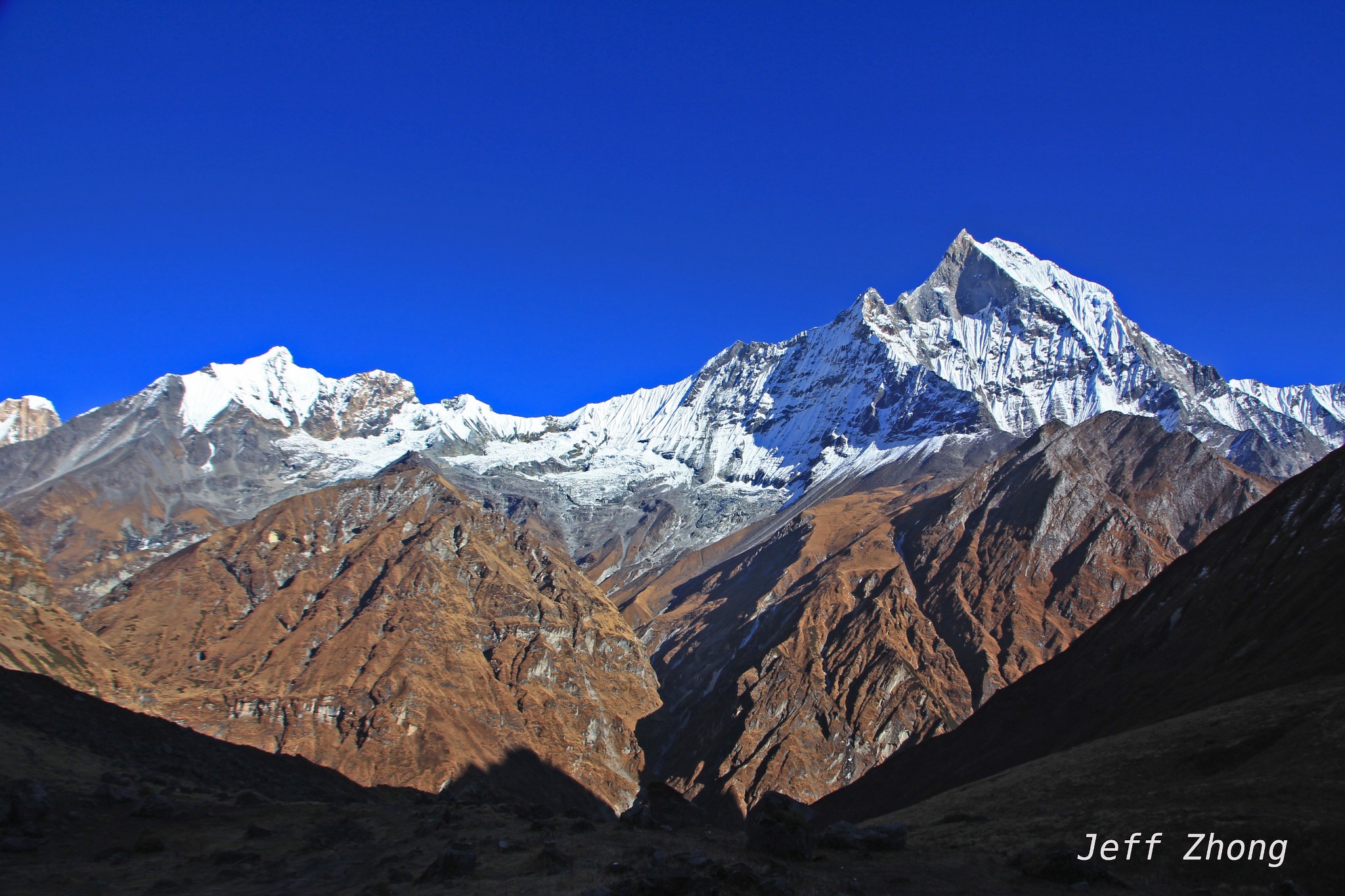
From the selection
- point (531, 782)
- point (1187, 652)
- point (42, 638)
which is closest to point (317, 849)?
point (42, 638)

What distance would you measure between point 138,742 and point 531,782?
11402cm

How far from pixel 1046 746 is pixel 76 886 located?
102423 millimetres

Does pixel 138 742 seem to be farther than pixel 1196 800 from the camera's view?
Yes

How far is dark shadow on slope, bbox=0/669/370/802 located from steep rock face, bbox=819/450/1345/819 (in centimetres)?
8326

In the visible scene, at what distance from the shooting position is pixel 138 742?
6969 centimetres

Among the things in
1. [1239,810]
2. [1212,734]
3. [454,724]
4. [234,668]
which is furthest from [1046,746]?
[234,668]

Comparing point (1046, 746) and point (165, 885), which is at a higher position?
point (1046, 746)

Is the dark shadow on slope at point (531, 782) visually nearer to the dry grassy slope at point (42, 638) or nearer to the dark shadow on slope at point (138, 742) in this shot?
the dry grassy slope at point (42, 638)

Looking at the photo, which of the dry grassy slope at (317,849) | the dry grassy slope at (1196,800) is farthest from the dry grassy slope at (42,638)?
the dry grassy slope at (1196,800)

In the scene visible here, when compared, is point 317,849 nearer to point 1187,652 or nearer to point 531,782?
point 1187,652

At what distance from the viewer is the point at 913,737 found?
19075 cm

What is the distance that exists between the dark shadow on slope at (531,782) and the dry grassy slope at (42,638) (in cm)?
6251

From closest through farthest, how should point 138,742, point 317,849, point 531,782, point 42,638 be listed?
1. point 317,849
2. point 138,742
3. point 42,638
4. point 531,782

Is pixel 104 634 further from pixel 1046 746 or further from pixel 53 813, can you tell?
pixel 1046 746
